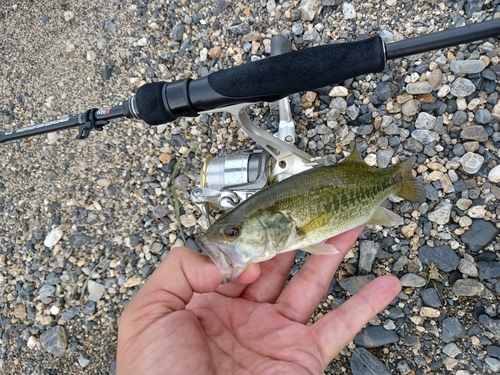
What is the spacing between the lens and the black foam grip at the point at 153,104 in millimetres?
3104

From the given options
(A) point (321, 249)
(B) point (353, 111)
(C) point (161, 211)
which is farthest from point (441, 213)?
(C) point (161, 211)

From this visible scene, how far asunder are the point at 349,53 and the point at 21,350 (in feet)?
16.6

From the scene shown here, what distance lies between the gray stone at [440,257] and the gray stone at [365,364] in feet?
3.53

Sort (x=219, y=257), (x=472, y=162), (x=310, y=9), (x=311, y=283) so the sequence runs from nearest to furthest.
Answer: (x=219, y=257) → (x=311, y=283) → (x=472, y=162) → (x=310, y=9)

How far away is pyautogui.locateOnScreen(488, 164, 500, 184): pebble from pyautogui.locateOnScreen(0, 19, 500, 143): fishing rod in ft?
5.30

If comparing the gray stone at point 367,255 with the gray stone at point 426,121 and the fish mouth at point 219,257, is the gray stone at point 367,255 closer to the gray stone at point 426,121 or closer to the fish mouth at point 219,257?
the gray stone at point 426,121

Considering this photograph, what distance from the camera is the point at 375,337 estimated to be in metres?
3.93

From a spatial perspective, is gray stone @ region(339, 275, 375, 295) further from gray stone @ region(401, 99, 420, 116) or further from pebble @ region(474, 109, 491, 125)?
pebble @ region(474, 109, 491, 125)

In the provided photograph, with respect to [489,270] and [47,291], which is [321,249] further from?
[47,291]

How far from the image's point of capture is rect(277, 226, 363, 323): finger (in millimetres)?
3166

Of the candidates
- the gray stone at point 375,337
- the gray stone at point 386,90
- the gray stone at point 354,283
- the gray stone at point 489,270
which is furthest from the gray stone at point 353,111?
the gray stone at point 375,337

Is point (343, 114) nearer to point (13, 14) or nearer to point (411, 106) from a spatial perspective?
point (411, 106)

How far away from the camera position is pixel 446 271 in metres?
3.84

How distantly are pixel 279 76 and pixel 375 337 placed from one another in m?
2.72
